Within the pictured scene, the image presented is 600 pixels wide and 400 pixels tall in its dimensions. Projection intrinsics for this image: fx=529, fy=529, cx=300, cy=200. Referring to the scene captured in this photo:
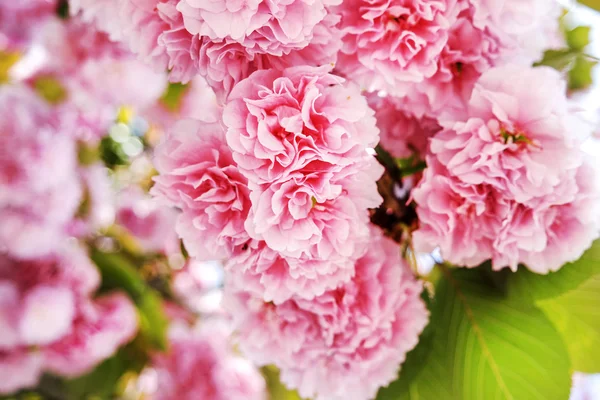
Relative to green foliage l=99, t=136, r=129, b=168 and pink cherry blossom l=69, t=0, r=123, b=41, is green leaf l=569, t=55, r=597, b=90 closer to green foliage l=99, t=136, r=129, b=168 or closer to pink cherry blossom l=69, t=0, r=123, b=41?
pink cherry blossom l=69, t=0, r=123, b=41

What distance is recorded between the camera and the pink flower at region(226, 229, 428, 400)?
358mm

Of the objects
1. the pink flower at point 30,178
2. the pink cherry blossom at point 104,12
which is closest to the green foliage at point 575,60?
the pink cherry blossom at point 104,12

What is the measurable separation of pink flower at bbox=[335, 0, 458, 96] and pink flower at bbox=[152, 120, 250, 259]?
0.10 meters

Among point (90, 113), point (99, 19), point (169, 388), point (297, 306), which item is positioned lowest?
point (169, 388)

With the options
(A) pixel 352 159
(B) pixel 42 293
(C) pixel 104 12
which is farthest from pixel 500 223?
(B) pixel 42 293

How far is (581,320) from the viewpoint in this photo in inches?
16.4

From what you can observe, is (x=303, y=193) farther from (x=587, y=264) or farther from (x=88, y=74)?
(x=88, y=74)

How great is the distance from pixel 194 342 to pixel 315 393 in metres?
0.41

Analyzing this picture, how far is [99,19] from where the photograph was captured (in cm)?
40

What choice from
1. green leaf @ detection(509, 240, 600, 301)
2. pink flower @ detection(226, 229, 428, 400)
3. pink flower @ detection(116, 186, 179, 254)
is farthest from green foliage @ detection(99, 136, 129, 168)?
green leaf @ detection(509, 240, 600, 301)

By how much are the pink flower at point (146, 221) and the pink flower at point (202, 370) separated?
7.4 inches

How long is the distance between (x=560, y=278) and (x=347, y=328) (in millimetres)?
154

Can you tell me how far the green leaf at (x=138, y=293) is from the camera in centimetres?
72

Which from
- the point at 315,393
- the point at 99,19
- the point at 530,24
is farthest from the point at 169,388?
the point at 530,24
